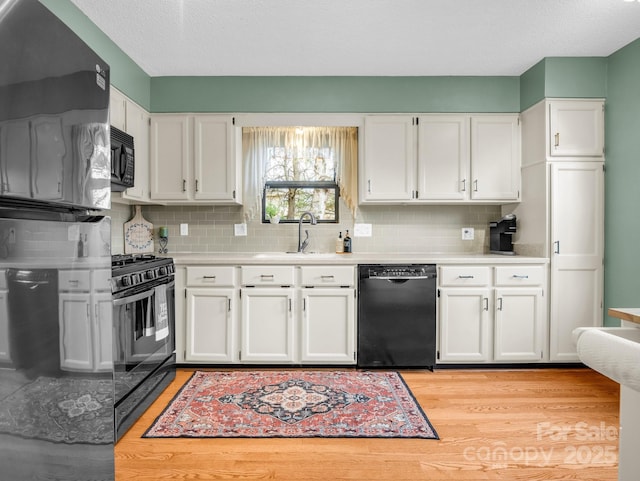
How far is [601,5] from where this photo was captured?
255 centimetres

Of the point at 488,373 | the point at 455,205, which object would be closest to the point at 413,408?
the point at 488,373

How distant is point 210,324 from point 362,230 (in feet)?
5.47

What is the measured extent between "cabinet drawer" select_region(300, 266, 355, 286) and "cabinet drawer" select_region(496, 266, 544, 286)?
1.23 m

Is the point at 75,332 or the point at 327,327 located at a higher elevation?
the point at 75,332

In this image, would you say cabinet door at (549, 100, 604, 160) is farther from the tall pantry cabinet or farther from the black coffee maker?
the black coffee maker

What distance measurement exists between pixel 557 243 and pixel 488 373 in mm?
1215

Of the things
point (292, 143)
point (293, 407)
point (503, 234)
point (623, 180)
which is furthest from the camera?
point (292, 143)

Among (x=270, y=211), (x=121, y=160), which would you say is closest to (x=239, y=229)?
(x=270, y=211)

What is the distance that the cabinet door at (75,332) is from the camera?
0.94m

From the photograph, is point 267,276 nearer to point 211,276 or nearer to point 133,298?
point 211,276

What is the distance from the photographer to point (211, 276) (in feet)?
10.8

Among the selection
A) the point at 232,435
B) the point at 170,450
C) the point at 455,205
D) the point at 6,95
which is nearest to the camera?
the point at 6,95

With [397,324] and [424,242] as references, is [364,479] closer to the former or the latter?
[397,324]

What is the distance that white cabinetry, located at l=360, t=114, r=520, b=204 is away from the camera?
3615 millimetres
